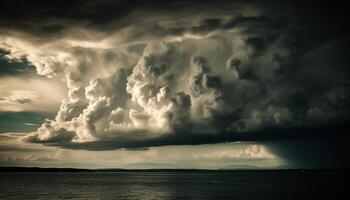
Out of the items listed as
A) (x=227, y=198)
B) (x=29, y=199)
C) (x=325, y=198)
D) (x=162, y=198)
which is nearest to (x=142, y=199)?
(x=162, y=198)

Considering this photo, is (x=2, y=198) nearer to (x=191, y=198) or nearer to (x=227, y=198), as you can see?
(x=191, y=198)

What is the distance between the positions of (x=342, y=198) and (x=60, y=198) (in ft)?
246

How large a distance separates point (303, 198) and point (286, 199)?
566 centimetres

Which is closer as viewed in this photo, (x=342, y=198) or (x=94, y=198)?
(x=342, y=198)

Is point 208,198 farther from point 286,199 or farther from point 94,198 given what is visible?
point 94,198

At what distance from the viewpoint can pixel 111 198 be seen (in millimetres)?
113375

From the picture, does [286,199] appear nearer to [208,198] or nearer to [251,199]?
[251,199]

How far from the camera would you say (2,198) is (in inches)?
4395

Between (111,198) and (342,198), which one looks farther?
(111,198)

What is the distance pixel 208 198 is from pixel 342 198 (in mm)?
34240

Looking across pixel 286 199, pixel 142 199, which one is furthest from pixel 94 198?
pixel 286 199

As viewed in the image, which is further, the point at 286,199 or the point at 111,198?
the point at 111,198

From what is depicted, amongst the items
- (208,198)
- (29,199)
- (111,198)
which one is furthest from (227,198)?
(29,199)

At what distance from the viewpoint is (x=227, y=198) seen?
10969cm
